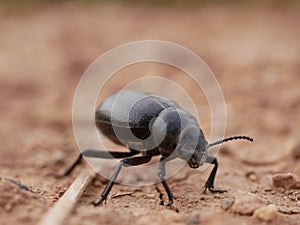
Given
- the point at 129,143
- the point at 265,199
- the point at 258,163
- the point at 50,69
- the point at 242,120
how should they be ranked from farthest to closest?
1. the point at 50,69
2. the point at 242,120
3. the point at 258,163
4. the point at 129,143
5. the point at 265,199

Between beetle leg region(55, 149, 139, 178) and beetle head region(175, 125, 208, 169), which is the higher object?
beetle head region(175, 125, 208, 169)

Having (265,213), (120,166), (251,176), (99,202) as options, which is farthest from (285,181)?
(99,202)

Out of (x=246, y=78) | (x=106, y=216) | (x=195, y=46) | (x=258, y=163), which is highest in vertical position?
(x=195, y=46)

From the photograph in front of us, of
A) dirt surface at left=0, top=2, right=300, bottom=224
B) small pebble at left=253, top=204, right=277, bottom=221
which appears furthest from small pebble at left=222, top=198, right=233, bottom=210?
small pebble at left=253, top=204, right=277, bottom=221

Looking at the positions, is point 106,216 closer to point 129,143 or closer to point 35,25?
point 129,143

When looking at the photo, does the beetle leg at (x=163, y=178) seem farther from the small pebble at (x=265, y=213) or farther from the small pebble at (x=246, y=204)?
the small pebble at (x=265, y=213)

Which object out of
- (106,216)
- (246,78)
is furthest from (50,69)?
(106,216)

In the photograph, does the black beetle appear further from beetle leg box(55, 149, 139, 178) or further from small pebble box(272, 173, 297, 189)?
small pebble box(272, 173, 297, 189)
